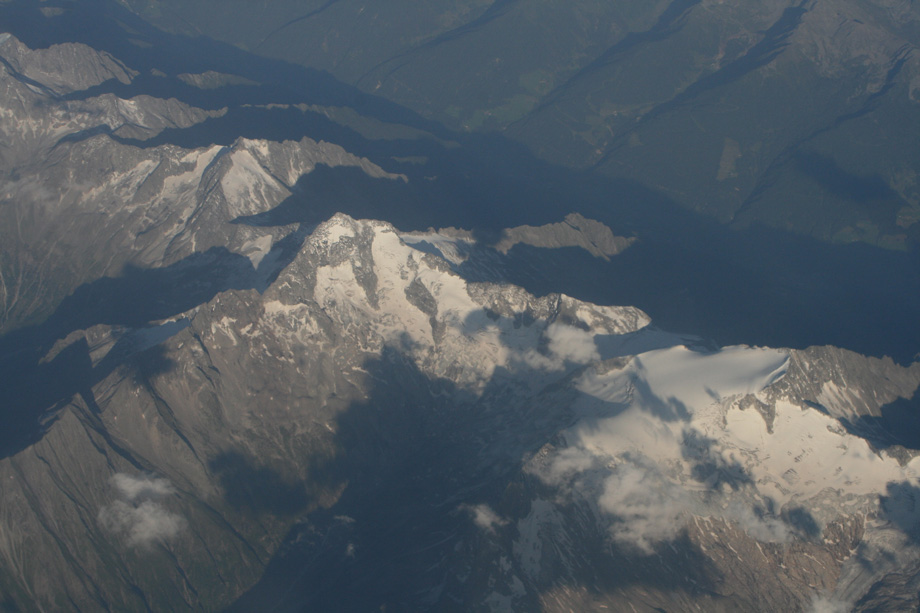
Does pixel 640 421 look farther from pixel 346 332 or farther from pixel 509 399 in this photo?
pixel 346 332

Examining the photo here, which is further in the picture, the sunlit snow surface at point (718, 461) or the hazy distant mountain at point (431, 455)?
the hazy distant mountain at point (431, 455)

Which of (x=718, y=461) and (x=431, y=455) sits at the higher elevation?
(x=431, y=455)

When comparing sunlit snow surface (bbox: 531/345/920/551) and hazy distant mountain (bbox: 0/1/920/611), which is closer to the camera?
sunlit snow surface (bbox: 531/345/920/551)

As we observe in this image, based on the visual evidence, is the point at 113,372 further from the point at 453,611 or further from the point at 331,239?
the point at 453,611

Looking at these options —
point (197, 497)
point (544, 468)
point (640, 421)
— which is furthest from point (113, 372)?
point (640, 421)

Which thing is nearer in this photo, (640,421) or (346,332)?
(640,421)

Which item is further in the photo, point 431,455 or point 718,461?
point 431,455

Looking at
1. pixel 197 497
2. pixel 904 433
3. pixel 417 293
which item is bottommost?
pixel 904 433

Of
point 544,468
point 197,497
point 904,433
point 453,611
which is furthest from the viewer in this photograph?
point 197,497

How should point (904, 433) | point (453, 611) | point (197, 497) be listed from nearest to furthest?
1. point (453, 611)
2. point (904, 433)
3. point (197, 497)

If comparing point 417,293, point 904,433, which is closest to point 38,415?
point 417,293

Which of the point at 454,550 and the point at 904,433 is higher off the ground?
the point at 454,550
